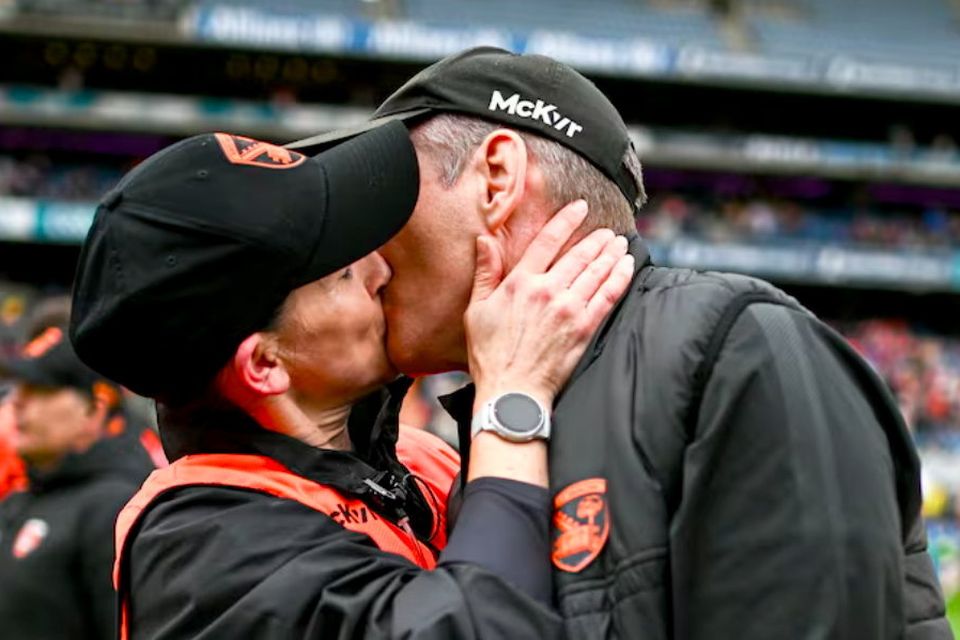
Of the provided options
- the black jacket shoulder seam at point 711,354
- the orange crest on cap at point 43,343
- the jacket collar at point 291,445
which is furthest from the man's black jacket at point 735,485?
the orange crest on cap at point 43,343

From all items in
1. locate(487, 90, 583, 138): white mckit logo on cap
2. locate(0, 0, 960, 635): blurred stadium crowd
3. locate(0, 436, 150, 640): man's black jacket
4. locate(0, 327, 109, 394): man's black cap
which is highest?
locate(487, 90, 583, 138): white mckit logo on cap

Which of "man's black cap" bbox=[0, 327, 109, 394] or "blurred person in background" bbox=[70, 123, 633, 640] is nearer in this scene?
"blurred person in background" bbox=[70, 123, 633, 640]

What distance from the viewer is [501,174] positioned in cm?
191

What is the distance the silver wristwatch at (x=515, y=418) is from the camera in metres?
1.69

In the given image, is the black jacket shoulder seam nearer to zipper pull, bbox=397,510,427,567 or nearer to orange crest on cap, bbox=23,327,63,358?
zipper pull, bbox=397,510,427,567

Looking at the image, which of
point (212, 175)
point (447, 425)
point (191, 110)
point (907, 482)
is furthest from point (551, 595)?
point (191, 110)

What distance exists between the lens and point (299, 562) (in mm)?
1669

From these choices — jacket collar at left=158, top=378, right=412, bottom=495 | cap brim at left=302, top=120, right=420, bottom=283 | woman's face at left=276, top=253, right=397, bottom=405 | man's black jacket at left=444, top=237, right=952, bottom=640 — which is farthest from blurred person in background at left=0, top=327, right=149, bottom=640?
man's black jacket at left=444, top=237, right=952, bottom=640

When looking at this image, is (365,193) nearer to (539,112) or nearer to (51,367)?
(539,112)

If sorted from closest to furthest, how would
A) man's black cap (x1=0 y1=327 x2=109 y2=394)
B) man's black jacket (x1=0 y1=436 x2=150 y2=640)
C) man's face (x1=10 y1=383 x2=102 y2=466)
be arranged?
man's black jacket (x1=0 y1=436 x2=150 y2=640) < man's face (x1=10 y1=383 x2=102 y2=466) < man's black cap (x1=0 y1=327 x2=109 y2=394)

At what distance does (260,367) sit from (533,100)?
0.56 meters

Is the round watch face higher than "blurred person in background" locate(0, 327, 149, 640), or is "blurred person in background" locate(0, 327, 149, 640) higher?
the round watch face

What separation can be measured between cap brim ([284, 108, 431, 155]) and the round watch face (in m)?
0.51

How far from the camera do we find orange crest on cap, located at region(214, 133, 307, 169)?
1809mm
